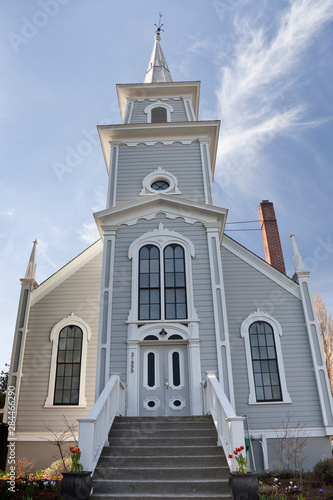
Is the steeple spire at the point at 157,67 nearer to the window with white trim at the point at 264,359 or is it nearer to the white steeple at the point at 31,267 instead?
the white steeple at the point at 31,267

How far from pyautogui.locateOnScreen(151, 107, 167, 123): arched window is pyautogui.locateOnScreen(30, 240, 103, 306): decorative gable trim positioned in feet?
19.0

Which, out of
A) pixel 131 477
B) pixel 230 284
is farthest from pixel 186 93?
pixel 131 477

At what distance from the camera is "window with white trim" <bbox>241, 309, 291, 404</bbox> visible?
40.8 ft

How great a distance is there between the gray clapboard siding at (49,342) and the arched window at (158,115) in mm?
6261

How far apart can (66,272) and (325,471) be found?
9862 mm

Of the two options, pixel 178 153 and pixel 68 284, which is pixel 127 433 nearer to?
pixel 68 284

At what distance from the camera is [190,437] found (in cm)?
812

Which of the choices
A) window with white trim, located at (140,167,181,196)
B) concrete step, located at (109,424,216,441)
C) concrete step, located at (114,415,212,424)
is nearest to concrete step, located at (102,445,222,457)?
concrete step, located at (109,424,216,441)

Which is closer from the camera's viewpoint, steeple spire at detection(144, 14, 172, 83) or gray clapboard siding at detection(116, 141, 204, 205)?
gray clapboard siding at detection(116, 141, 204, 205)

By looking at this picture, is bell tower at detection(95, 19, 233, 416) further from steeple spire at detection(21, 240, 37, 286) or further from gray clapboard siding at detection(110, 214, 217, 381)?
steeple spire at detection(21, 240, 37, 286)

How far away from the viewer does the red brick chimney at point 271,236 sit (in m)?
15.7

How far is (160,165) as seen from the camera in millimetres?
14945

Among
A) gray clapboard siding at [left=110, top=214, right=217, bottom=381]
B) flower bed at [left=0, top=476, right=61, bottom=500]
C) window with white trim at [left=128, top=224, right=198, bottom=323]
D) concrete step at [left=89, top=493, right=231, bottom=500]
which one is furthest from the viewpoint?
window with white trim at [left=128, top=224, right=198, bottom=323]

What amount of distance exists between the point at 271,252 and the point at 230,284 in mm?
2844
